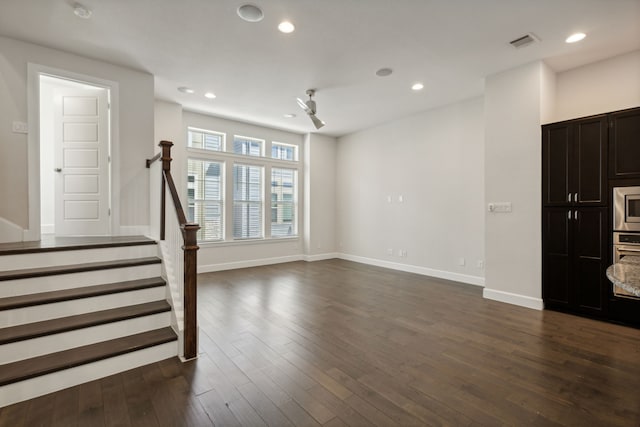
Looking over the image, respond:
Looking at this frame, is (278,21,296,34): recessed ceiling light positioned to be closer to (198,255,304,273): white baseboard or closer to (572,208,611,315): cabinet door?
(572,208,611,315): cabinet door

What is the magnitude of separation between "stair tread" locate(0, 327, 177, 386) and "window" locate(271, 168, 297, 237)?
14.5 feet

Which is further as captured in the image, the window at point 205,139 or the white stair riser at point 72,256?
the window at point 205,139

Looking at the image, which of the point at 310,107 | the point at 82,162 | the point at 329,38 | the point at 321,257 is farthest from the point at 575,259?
the point at 82,162

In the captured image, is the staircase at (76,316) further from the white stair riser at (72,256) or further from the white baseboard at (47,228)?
the white baseboard at (47,228)

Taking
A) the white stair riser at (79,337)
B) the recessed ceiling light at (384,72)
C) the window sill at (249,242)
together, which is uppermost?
the recessed ceiling light at (384,72)

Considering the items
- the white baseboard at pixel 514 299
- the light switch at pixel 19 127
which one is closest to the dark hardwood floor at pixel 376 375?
the white baseboard at pixel 514 299

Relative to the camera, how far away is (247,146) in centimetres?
649

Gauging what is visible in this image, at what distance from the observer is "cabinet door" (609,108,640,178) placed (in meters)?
3.10

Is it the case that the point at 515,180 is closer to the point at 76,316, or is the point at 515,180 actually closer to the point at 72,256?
the point at 76,316

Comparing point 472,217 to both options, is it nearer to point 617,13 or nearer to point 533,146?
point 533,146

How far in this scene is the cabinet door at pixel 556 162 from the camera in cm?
352

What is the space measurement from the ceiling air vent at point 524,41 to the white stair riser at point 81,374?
4578 mm

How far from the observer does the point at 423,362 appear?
2.43 m

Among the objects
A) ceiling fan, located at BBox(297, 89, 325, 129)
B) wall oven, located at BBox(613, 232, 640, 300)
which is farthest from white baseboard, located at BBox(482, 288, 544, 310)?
ceiling fan, located at BBox(297, 89, 325, 129)
